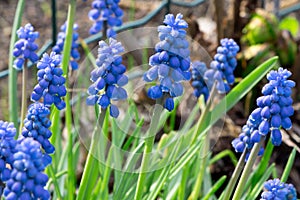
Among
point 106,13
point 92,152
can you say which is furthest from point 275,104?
point 106,13

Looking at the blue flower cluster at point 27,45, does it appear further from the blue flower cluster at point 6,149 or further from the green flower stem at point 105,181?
the blue flower cluster at point 6,149

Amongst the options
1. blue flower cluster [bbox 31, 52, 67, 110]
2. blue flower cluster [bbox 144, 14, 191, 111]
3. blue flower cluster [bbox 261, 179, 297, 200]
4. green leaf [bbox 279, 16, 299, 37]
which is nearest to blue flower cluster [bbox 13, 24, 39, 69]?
blue flower cluster [bbox 31, 52, 67, 110]

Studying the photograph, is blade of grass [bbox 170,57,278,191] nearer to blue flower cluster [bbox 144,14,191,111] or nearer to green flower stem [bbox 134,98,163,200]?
green flower stem [bbox 134,98,163,200]

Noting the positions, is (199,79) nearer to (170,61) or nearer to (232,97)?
(232,97)

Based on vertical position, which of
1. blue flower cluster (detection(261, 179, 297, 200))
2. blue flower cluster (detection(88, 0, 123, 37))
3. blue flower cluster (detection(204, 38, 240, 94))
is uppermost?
blue flower cluster (detection(88, 0, 123, 37))

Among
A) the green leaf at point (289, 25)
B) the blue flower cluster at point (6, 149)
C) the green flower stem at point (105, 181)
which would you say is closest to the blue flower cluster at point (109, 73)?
the blue flower cluster at point (6, 149)
